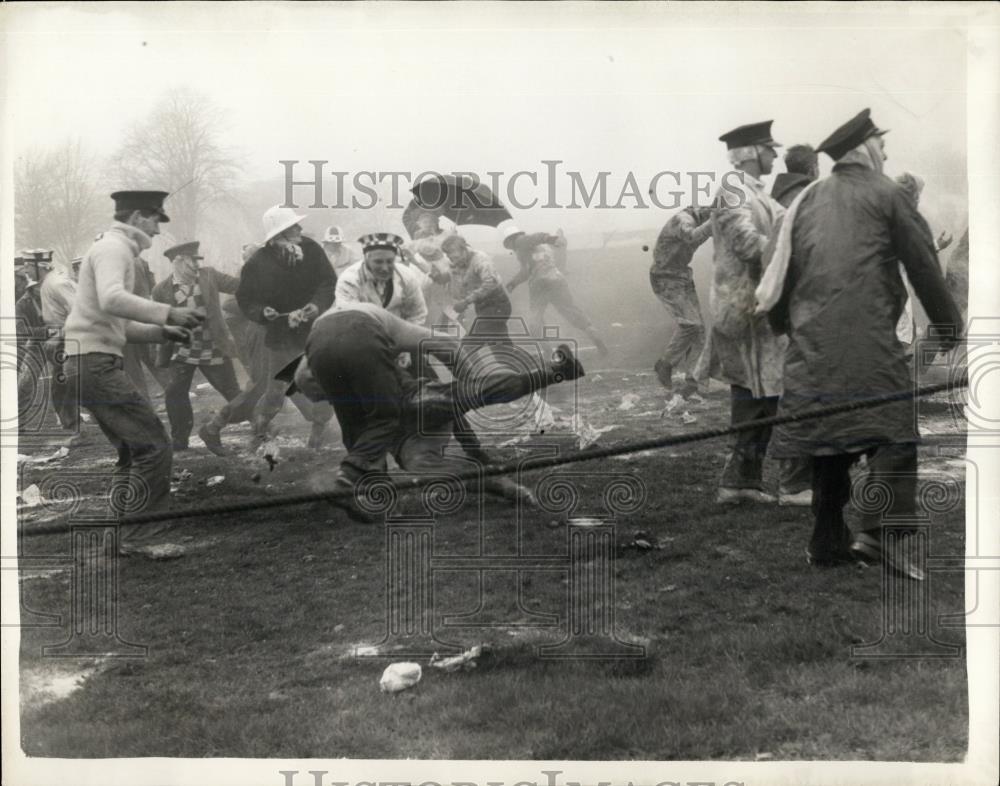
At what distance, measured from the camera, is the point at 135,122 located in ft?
15.5

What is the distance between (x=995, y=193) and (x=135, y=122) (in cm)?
381

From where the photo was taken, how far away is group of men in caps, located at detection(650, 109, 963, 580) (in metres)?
4.57

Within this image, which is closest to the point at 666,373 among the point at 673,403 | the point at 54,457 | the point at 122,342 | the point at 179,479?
the point at 673,403

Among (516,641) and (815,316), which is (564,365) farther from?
(516,641)

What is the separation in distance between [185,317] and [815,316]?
2.78 meters

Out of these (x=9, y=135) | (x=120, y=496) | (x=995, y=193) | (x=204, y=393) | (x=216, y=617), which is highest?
(x=9, y=135)

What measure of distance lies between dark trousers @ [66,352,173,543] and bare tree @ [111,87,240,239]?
70 cm

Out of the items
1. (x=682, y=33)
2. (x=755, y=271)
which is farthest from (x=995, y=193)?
(x=682, y=33)

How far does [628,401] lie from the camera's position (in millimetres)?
4664

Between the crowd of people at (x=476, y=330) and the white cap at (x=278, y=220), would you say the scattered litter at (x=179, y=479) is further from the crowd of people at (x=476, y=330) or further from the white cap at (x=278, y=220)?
the white cap at (x=278, y=220)

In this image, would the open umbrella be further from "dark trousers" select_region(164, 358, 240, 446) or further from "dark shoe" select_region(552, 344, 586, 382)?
"dark trousers" select_region(164, 358, 240, 446)

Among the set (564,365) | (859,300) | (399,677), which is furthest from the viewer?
(564,365)

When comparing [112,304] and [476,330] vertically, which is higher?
[112,304]

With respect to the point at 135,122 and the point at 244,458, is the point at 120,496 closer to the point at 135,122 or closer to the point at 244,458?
the point at 244,458
